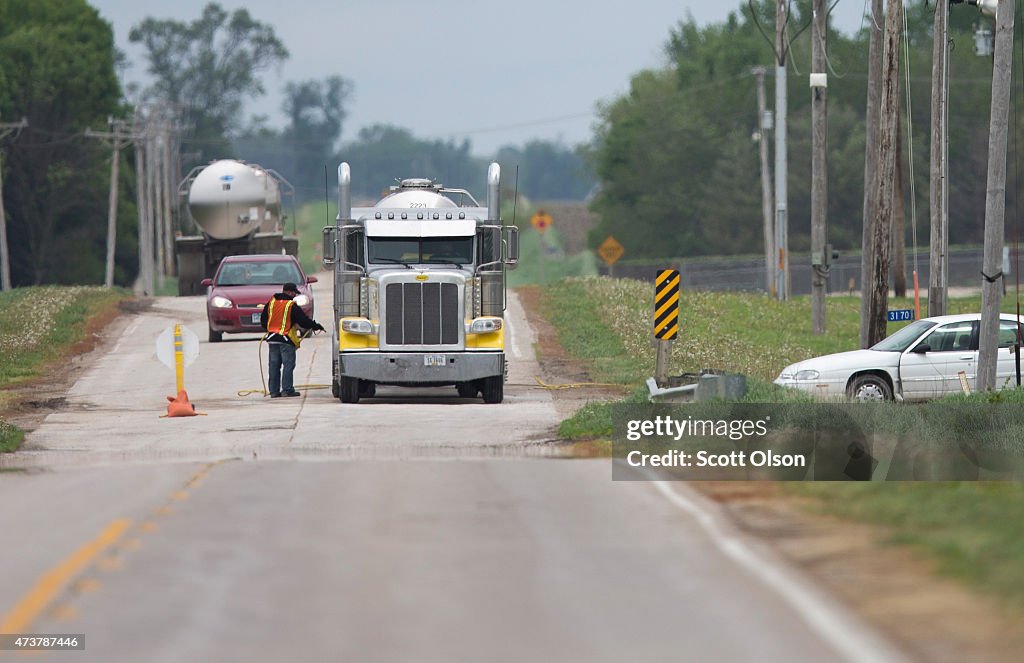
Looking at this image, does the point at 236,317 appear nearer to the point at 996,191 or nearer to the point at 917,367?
the point at 917,367

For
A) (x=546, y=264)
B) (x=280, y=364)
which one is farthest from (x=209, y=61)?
(x=280, y=364)

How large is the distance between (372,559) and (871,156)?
75.8 ft

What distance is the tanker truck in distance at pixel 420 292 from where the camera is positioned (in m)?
25.8

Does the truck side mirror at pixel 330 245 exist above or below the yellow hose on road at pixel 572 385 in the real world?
above

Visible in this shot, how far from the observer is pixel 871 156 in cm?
3309

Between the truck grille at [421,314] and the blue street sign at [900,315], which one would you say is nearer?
the truck grille at [421,314]

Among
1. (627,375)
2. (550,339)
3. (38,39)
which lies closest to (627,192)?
(38,39)

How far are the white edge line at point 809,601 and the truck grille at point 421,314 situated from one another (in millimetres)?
12322

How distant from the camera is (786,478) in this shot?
16031 mm

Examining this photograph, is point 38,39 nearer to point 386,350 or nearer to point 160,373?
point 160,373

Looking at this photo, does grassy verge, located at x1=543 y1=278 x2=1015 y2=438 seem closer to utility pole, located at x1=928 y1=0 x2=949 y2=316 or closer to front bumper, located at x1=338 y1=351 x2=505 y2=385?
utility pole, located at x1=928 y1=0 x2=949 y2=316

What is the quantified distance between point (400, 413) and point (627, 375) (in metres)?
7.51

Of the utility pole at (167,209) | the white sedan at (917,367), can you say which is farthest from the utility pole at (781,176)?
the utility pole at (167,209)

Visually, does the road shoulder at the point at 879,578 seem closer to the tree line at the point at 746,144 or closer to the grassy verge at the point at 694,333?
the grassy verge at the point at 694,333
